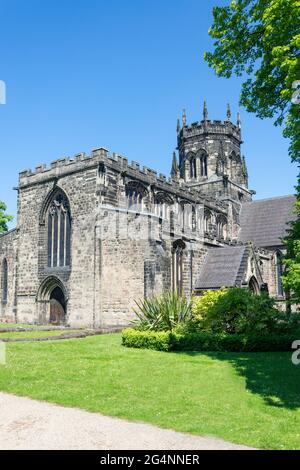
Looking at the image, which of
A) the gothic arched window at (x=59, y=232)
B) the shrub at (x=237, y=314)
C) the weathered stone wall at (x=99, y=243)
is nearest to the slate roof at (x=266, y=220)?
the weathered stone wall at (x=99, y=243)

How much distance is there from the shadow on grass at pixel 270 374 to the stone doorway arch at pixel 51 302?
48.7 feet

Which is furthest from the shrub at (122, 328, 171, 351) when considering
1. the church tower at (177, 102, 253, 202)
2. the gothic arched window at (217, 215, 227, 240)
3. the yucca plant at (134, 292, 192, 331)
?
the church tower at (177, 102, 253, 202)

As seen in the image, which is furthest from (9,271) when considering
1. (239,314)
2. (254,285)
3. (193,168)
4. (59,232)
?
(193,168)

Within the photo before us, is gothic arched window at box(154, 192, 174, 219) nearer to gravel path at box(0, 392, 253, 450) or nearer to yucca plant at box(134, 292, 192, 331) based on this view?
yucca plant at box(134, 292, 192, 331)

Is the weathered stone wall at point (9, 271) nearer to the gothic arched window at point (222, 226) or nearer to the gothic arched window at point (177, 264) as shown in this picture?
the gothic arched window at point (177, 264)

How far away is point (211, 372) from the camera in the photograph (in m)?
11.5

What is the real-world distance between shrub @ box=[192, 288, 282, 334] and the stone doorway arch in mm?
12388

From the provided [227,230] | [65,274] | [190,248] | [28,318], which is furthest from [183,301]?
[227,230]

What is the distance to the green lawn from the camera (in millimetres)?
7008

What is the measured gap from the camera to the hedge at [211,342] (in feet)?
49.7

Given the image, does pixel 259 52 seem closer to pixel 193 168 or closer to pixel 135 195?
pixel 135 195

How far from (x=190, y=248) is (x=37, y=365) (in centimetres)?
1714

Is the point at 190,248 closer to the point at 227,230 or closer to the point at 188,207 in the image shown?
the point at 188,207

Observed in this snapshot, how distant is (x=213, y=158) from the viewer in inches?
1796
